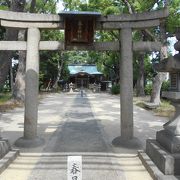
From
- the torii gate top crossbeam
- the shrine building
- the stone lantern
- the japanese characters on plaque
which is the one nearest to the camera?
the japanese characters on plaque

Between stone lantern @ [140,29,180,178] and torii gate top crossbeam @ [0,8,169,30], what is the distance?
206 centimetres

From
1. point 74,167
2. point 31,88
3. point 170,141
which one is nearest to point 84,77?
point 31,88

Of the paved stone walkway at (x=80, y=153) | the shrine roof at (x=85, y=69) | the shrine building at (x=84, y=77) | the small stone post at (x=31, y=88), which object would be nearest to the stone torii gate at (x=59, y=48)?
the small stone post at (x=31, y=88)

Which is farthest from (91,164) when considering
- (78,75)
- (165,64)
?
(78,75)

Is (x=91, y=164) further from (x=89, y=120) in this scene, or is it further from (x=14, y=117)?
(x=14, y=117)

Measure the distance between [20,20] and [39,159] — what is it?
3.95 metres

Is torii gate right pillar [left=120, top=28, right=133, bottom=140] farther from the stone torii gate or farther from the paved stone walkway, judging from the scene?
the paved stone walkway

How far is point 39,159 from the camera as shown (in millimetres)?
8414

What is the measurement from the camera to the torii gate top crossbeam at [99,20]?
9758 millimetres

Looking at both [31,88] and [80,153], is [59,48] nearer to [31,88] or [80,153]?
[31,88]

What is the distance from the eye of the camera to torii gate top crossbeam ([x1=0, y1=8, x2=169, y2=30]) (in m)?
9.76

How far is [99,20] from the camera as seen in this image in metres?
10.0

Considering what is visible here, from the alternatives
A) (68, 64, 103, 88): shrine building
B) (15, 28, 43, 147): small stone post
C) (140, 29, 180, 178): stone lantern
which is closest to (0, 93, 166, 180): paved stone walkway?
(140, 29, 180, 178): stone lantern

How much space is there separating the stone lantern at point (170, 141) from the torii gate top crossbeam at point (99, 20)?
2.06 meters
